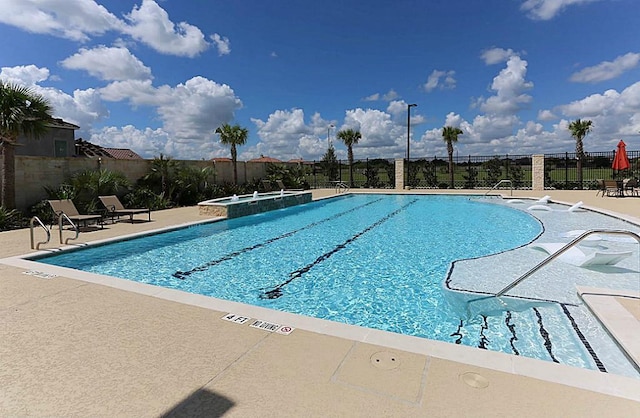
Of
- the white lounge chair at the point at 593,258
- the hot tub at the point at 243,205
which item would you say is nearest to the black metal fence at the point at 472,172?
the hot tub at the point at 243,205

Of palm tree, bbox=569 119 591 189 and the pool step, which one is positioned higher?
palm tree, bbox=569 119 591 189

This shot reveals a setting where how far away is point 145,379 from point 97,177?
495 inches

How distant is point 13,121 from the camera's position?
32.6ft

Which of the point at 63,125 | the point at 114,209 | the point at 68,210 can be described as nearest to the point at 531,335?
the point at 68,210

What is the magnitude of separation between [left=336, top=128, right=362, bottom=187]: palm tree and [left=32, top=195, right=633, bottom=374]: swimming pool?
50.0 ft

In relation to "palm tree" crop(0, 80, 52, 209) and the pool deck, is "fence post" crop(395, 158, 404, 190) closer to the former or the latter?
"palm tree" crop(0, 80, 52, 209)

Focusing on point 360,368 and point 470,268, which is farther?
point 470,268

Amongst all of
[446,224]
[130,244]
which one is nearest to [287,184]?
[446,224]

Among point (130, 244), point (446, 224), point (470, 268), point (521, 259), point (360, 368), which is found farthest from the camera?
point (446, 224)

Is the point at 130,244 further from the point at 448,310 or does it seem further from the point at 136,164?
the point at 136,164

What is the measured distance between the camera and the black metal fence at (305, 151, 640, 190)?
71.6ft

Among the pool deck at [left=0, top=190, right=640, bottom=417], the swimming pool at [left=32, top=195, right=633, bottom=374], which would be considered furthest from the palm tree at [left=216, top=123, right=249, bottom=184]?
the pool deck at [left=0, top=190, right=640, bottom=417]

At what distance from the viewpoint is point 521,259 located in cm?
640

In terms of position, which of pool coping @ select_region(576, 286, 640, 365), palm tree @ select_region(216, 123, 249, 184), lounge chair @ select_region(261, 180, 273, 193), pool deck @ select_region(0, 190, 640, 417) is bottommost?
pool deck @ select_region(0, 190, 640, 417)
